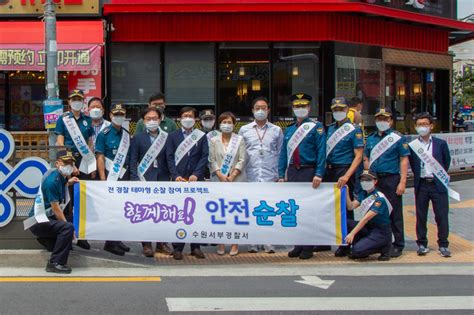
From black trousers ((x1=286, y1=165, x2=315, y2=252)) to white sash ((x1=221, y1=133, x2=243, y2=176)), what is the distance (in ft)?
2.54

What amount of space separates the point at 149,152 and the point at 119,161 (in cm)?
41

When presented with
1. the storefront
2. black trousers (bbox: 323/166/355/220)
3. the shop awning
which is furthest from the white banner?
the storefront

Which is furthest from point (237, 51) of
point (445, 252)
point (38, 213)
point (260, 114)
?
point (38, 213)

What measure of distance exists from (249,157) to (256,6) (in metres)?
7.11

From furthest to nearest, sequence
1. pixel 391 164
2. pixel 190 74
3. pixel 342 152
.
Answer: pixel 190 74 < pixel 391 164 < pixel 342 152

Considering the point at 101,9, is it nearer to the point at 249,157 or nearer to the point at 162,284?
the point at 249,157

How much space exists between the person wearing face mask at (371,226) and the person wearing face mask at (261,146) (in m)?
1.13

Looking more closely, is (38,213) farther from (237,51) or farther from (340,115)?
(237,51)

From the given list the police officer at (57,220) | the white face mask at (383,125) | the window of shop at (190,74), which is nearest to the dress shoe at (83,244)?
the police officer at (57,220)

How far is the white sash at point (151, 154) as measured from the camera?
26.5 feet

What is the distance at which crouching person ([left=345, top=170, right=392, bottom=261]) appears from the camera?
26.2ft

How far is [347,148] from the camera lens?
27.1 ft

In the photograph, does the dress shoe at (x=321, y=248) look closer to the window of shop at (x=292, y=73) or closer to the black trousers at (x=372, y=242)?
the black trousers at (x=372, y=242)

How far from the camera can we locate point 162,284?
6902mm
